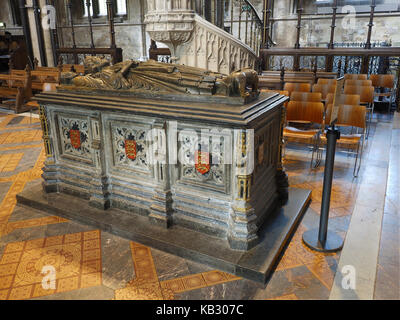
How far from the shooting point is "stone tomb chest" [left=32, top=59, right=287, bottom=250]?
249cm

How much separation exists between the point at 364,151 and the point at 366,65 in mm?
3822

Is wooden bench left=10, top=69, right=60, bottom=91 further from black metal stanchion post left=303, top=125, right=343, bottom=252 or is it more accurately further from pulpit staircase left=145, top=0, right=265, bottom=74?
black metal stanchion post left=303, top=125, right=343, bottom=252

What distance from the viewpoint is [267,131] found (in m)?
2.86

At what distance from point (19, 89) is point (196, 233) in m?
6.81

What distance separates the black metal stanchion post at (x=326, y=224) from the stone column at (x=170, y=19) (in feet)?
12.1

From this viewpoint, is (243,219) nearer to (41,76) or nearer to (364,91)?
(364,91)

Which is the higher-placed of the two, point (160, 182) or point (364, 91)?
point (364, 91)

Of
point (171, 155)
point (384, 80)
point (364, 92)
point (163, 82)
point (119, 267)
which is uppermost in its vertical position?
point (163, 82)

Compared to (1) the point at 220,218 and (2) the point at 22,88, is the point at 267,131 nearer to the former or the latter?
(1) the point at 220,218

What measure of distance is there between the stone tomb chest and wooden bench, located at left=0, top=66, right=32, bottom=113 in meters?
5.07

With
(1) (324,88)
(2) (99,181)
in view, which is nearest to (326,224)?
(2) (99,181)

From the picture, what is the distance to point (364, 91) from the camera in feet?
19.6

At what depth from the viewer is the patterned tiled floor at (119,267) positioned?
223 cm
